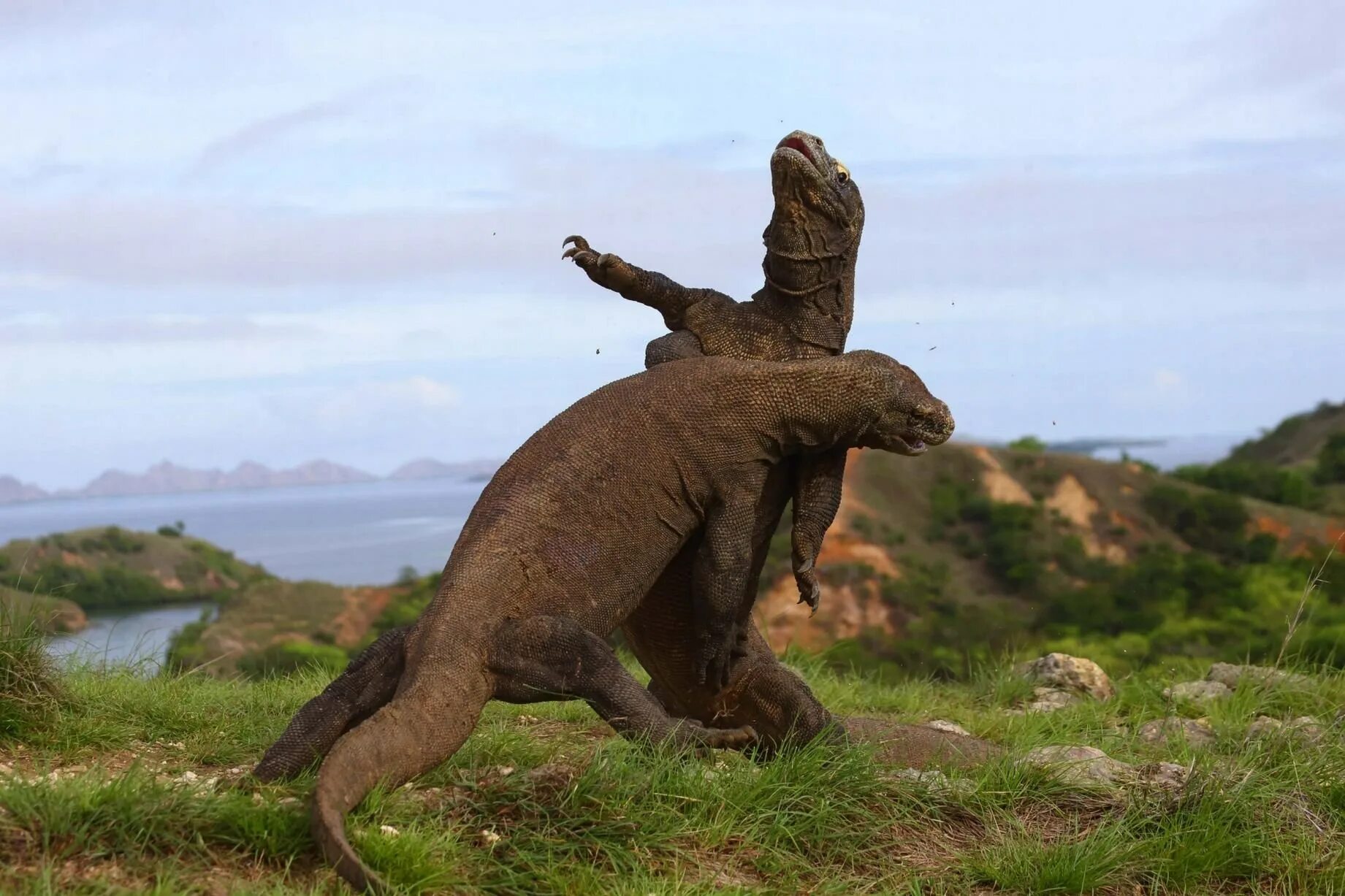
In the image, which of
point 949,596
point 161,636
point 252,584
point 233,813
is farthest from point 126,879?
point 252,584

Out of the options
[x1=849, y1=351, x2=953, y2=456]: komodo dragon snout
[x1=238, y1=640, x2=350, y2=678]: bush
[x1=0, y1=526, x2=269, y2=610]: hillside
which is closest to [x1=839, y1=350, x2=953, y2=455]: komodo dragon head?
[x1=849, y1=351, x2=953, y2=456]: komodo dragon snout

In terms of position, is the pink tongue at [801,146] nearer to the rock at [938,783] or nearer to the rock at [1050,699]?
the rock at [938,783]

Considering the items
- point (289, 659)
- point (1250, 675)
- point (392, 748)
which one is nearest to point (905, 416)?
point (392, 748)

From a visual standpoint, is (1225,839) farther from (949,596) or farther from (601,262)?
(949,596)

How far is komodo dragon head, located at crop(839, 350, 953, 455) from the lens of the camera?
5.77 metres

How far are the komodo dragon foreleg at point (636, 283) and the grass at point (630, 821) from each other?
6.09ft

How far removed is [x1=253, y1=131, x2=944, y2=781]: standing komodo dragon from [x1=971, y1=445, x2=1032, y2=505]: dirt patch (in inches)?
638

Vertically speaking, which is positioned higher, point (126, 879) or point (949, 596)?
point (126, 879)

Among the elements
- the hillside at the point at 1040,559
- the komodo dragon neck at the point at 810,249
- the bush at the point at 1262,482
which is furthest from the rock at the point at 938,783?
the bush at the point at 1262,482

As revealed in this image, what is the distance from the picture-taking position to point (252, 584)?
72.0 feet

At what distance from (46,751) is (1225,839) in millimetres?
4529

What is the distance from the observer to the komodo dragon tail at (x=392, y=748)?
421cm

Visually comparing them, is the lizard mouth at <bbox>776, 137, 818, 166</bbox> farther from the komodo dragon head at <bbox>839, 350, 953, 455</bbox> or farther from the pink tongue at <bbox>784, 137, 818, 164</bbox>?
the komodo dragon head at <bbox>839, 350, 953, 455</bbox>

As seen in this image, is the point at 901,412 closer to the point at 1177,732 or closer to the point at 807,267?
the point at 807,267
